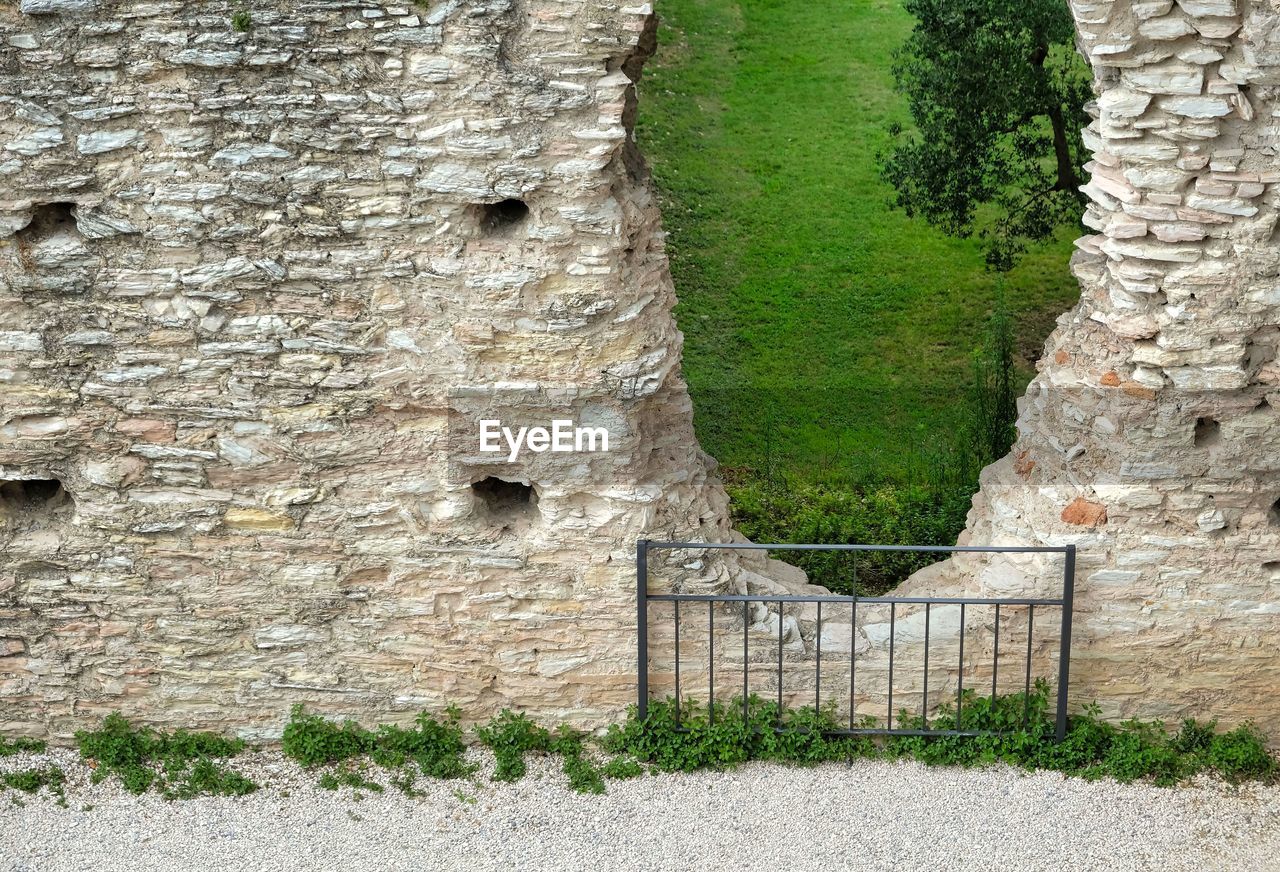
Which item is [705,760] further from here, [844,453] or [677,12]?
[677,12]

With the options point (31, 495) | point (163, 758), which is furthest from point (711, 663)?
point (31, 495)

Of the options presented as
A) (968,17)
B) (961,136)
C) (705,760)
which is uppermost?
(968,17)

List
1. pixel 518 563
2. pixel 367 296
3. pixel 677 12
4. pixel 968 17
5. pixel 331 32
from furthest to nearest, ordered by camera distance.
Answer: pixel 677 12 → pixel 968 17 → pixel 518 563 → pixel 367 296 → pixel 331 32

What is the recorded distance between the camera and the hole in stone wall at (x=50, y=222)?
6422 millimetres

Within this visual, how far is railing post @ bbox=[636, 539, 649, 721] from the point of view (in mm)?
6785

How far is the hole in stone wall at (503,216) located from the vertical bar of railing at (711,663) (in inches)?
80.4

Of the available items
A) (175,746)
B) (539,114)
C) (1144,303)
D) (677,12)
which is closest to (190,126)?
(539,114)

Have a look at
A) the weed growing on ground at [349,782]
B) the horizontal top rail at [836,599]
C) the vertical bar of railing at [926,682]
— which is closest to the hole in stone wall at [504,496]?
the horizontal top rail at [836,599]

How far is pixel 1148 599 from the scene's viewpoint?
6.84 metres

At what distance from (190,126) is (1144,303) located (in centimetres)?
431

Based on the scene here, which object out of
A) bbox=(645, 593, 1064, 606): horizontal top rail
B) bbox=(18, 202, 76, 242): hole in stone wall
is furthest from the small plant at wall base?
bbox=(645, 593, 1064, 606): horizontal top rail

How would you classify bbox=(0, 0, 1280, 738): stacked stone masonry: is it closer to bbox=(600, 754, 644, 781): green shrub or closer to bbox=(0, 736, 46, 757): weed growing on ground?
bbox=(0, 736, 46, 757): weed growing on ground

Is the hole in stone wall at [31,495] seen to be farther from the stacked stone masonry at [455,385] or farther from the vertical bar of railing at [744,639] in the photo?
the vertical bar of railing at [744,639]

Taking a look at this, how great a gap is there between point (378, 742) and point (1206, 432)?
171 inches
